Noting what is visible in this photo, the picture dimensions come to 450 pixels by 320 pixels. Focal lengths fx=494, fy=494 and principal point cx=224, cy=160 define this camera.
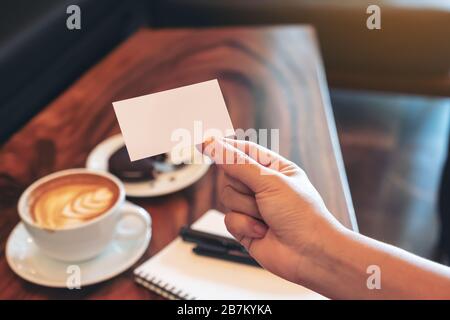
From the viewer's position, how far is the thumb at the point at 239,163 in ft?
1.65

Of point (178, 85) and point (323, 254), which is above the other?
point (178, 85)

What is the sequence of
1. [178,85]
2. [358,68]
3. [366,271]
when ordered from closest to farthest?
1. [366,271]
2. [178,85]
3. [358,68]

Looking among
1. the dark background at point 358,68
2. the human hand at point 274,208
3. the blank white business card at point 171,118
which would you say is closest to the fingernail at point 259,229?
the human hand at point 274,208

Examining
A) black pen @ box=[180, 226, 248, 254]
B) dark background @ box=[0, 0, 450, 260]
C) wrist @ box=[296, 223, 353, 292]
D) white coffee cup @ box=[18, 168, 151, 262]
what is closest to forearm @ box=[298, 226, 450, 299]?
wrist @ box=[296, 223, 353, 292]

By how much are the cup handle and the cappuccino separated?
54mm

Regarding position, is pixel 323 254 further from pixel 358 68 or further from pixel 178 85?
pixel 358 68

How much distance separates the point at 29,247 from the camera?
0.66 m

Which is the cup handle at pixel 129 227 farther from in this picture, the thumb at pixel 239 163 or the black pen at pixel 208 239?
the thumb at pixel 239 163

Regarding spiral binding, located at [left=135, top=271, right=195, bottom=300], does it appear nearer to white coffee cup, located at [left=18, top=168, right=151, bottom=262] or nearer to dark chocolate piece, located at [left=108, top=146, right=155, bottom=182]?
white coffee cup, located at [left=18, top=168, right=151, bottom=262]

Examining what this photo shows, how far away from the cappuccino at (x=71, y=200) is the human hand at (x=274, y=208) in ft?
0.61

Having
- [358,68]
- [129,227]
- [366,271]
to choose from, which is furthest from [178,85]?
[358,68]

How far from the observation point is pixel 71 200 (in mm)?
641

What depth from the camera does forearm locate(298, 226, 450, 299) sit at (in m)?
0.47

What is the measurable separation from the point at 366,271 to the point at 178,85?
624 mm
